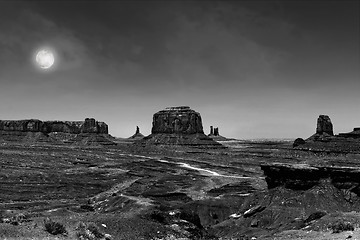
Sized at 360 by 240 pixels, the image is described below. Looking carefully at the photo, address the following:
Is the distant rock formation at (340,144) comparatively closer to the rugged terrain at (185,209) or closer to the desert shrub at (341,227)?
the rugged terrain at (185,209)

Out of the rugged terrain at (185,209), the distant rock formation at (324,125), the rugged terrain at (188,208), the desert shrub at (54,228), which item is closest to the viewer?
the desert shrub at (54,228)

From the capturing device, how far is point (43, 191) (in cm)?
6094

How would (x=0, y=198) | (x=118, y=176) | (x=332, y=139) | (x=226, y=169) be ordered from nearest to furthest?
1. (x=0, y=198)
2. (x=118, y=176)
3. (x=226, y=169)
4. (x=332, y=139)

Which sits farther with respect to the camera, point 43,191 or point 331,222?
point 43,191

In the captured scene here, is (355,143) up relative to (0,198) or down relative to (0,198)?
up

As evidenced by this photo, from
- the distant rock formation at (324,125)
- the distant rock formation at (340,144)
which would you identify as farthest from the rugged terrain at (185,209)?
the distant rock formation at (324,125)

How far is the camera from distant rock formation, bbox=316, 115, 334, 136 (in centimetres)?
18360

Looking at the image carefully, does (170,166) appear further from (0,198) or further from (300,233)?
(300,233)

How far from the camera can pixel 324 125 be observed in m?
185

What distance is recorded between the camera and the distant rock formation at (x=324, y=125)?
18360cm

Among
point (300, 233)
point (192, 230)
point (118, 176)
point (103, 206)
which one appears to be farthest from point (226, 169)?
point (300, 233)

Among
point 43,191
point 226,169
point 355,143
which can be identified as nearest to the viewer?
point 43,191

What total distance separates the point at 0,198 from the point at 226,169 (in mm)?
63846

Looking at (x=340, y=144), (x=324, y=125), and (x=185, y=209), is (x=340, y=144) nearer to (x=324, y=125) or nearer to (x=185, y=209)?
(x=324, y=125)
